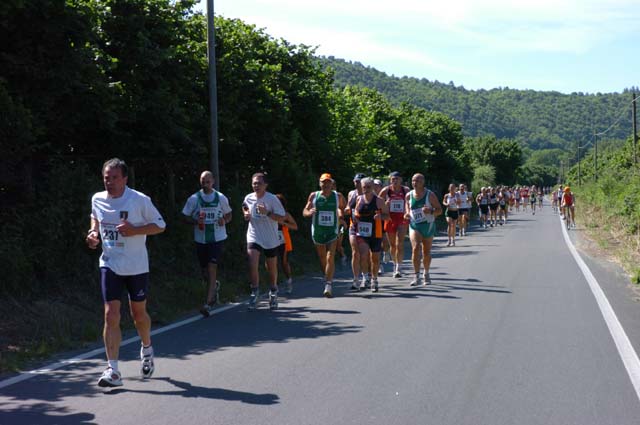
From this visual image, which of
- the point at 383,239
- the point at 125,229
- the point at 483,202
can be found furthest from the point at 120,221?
the point at 483,202

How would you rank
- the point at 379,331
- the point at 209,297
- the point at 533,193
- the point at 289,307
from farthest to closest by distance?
the point at 533,193
the point at 289,307
the point at 209,297
the point at 379,331

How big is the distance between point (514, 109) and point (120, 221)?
195m

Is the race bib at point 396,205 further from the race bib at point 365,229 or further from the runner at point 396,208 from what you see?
the race bib at point 365,229

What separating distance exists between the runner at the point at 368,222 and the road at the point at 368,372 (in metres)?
1.48

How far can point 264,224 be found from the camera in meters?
11.1

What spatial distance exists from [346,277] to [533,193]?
41212 millimetres

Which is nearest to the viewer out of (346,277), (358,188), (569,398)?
(569,398)

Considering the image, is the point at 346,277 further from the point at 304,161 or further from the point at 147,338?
the point at 147,338

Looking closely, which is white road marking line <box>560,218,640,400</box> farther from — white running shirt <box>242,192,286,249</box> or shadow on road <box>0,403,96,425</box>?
white running shirt <box>242,192,286,249</box>

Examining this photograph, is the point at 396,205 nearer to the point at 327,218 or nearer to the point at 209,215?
the point at 327,218

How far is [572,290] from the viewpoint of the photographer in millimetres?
12812

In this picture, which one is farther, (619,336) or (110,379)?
(619,336)

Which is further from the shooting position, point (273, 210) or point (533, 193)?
point (533, 193)

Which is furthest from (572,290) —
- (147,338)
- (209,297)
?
(147,338)
